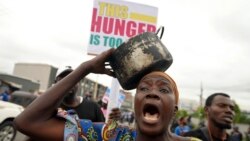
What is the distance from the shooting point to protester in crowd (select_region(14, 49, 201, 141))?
6.44 ft

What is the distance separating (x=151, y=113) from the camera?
1983mm

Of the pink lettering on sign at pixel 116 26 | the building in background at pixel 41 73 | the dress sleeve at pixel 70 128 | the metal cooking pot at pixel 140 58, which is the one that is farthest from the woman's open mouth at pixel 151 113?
the building in background at pixel 41 73

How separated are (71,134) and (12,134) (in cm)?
655

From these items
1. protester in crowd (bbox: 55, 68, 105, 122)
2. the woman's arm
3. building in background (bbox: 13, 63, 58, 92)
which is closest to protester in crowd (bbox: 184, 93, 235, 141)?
protester in crowd (bbox: 55, 68, 105, 122)

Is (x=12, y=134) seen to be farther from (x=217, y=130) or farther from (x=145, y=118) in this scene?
(x=145, y=118)

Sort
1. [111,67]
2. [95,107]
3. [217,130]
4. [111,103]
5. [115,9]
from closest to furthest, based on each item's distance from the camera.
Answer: [111,67] → [217,130] → [95,107] → [111,103] → [115,9]

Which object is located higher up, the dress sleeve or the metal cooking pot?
the metal cooking pot

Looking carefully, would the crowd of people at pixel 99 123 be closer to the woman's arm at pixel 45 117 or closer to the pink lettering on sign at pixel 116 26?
the woman's arm at pixel 45 117

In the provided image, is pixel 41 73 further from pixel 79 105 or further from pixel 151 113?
pixel 151 113

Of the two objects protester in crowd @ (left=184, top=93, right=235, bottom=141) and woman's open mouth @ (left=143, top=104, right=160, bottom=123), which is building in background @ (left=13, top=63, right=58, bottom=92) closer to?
protester in crowd @ (left=184, top=93, right=235, bottom=141)

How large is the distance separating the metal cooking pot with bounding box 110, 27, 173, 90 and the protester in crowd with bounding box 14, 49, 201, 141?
0.06 meters

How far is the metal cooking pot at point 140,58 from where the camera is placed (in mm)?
2092

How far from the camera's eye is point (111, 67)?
2.44 meters

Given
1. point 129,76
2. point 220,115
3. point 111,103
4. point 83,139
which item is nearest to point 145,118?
point 129,76
